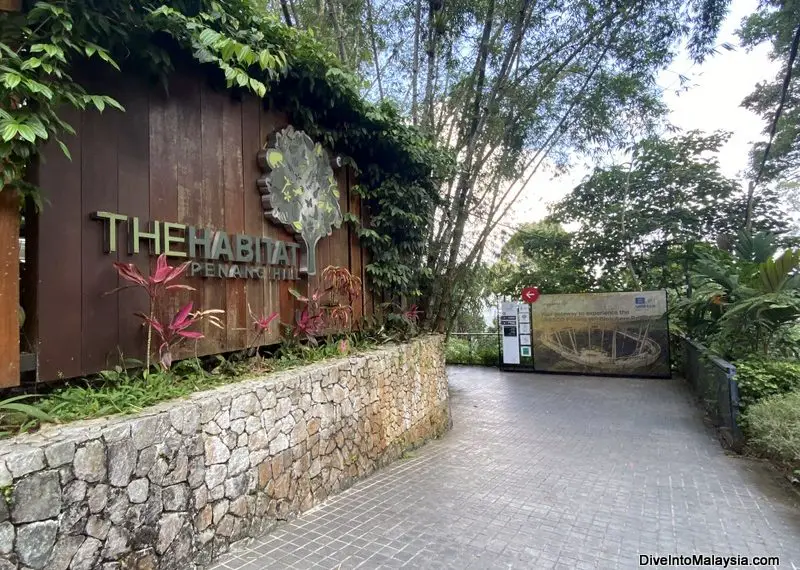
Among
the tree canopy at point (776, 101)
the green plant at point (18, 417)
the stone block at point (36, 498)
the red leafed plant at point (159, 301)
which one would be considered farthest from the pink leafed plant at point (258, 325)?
the tree canopy at point (776, 101)

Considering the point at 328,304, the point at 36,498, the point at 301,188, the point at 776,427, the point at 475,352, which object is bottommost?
the point at 475,352

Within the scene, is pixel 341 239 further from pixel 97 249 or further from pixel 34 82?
pixel 34 82

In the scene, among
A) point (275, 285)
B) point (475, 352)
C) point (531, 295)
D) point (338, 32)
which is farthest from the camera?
point (475, 352)

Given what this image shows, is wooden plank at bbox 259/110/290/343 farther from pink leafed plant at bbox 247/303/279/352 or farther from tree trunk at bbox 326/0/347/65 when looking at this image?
tree trunk at bbox 326/0/347/65

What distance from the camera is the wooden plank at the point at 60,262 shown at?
7.89 feet

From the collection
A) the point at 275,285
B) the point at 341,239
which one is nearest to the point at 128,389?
the point at 275,285

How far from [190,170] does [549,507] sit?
3.82 meters

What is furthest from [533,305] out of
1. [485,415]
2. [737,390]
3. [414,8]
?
[414,8]

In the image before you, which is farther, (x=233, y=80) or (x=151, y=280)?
(x=233, y=80)

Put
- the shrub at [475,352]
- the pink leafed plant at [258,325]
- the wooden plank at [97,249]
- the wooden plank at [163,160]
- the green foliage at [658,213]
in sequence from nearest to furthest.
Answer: the wooden plank at [97,249] → the wooden plank at [163,160] → the pink leafed plant at [258,325] → the green foliage at [658,213] → the shrub at [475,352]

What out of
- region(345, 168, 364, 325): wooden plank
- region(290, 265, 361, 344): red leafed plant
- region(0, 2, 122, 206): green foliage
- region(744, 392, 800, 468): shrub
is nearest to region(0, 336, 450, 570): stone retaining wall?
region(290, 265, 361, 344): red leafed plant

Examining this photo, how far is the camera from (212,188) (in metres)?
3.55

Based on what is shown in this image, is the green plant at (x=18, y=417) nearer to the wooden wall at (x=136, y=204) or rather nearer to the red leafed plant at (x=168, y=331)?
the wooden wall at (x=136, y=204)

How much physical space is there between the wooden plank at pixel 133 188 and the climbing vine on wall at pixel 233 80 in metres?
0.21
